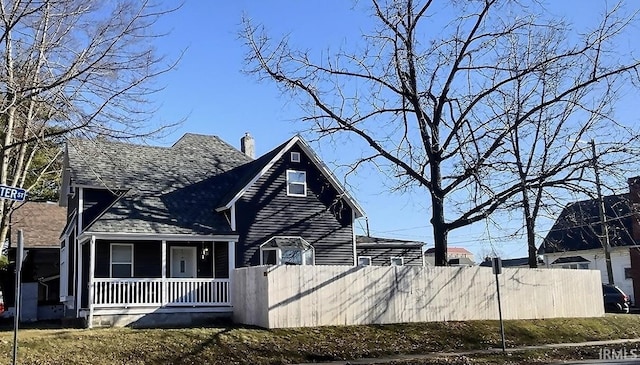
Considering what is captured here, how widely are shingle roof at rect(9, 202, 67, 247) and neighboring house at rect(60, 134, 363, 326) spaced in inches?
233

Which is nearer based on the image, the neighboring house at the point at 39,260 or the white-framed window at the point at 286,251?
the white-framed window at the point at 286,251

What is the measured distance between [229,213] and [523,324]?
1214cm

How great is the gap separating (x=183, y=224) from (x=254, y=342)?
25.4ft

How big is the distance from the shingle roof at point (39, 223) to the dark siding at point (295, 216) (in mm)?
14251

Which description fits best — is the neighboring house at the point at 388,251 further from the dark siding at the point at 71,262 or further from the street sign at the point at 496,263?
the street sign at the point at 496,263

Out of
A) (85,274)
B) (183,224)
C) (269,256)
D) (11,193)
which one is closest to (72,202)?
(85,274)

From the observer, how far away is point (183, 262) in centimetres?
2698

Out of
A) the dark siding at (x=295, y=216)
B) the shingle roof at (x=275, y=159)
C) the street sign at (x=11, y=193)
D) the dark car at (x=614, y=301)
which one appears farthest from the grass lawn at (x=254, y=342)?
the dark car at (x=614, y=301)

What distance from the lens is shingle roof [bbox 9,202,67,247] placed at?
35.9 metres

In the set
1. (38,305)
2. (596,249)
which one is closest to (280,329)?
(38,305)

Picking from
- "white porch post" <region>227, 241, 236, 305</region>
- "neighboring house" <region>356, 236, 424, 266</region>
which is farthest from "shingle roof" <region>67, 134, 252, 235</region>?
"neighboring house" <region>356, 236, 424, 266</region>

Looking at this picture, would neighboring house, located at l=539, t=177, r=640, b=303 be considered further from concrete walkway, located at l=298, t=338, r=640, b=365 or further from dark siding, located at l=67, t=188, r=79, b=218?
dark siding, located at l=67, t=188, r=79, b=218

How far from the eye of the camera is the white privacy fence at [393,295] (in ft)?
70.0

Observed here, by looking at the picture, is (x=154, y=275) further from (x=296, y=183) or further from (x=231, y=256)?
(x=296, y=183)
